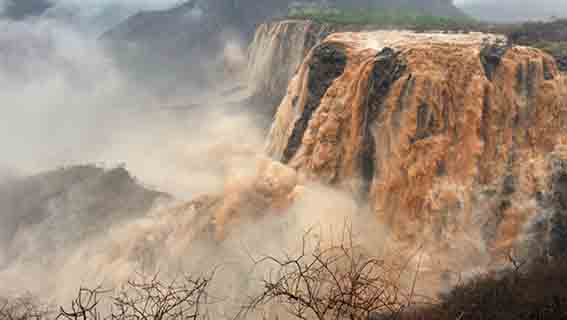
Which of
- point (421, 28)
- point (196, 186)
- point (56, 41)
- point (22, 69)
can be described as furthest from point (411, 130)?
point (56, 41)

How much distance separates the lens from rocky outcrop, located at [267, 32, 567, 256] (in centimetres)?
811

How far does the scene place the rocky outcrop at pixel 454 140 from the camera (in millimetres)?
8109

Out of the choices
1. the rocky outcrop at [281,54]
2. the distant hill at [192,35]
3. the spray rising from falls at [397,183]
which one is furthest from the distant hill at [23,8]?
the spray rising from falls at [397,183]

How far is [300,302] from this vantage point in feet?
6.37

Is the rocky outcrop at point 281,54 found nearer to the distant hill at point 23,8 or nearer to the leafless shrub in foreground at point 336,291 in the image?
the leafless shrub in foreground at point 336,291

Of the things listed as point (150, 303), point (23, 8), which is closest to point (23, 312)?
point (150, 303)

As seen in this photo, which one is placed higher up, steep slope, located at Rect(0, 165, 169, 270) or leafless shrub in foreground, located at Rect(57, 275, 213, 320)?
steep slope, located at Rect(0, 165, 169, 270)

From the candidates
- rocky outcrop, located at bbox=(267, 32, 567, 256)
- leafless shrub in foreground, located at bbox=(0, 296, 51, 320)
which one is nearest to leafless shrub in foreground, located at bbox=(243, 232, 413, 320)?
leafless shrub in foreground, located at bbox=(0, 296, 51, 320)

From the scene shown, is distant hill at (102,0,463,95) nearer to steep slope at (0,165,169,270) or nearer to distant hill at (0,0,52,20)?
distant hill at (0,0,52,20)

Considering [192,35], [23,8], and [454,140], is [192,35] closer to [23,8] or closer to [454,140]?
[23,8]

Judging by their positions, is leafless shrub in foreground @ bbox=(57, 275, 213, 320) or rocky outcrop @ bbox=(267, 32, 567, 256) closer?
leafless shrub in foreground @ bbox=(57, 275, 213, 320)

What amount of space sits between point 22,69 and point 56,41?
1029 centimetres

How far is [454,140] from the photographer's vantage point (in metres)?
8.68

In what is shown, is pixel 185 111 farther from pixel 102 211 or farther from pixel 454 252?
pixel 454 252
